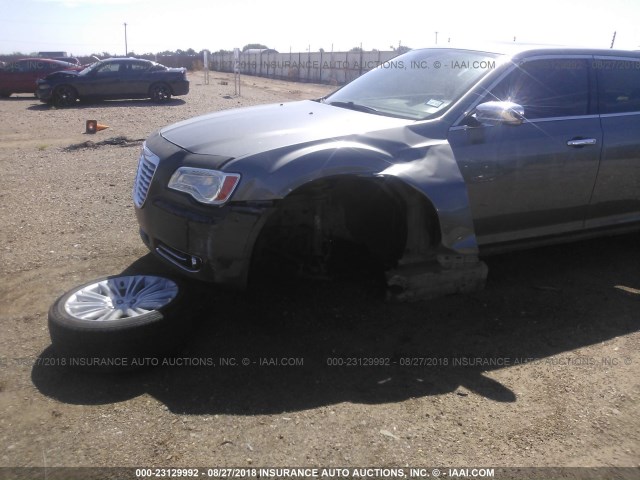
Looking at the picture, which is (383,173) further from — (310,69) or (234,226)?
(310,69)

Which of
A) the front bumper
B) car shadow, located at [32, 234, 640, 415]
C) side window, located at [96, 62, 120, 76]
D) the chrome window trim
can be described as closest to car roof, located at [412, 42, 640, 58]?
the chrome window trim

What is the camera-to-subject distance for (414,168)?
351 cm

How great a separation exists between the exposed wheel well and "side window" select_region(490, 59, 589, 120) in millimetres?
1006

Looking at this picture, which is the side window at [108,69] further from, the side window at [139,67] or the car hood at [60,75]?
the car hood at [60,75]

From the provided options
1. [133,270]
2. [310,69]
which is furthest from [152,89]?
[310,69]

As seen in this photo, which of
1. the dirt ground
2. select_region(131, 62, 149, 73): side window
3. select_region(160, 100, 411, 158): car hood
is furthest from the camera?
select_region(131, 62, 149, 73): side window

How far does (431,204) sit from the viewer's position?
142 inches

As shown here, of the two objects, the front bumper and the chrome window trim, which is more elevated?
the chrome window trim

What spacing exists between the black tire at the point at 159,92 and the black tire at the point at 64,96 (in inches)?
97.6

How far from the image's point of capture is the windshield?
13.1ft

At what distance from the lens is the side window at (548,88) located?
4.02 meters

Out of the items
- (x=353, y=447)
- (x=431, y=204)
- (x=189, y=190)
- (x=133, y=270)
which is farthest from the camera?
(x=133, y=270)

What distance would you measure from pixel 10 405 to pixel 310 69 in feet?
142

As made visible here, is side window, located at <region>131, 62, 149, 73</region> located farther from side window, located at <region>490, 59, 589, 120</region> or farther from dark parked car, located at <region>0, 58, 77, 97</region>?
side window, located at <region>490, 59, 589, 120</region>
